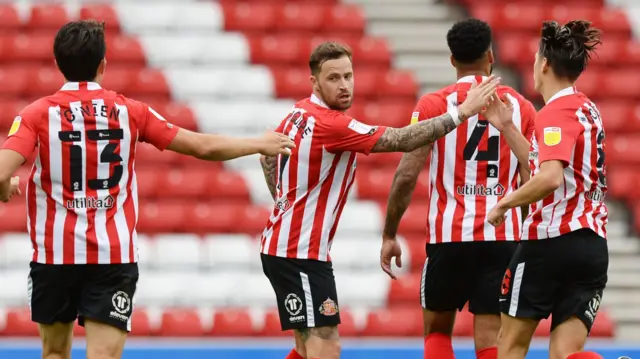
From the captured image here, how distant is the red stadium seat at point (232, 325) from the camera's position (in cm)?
962

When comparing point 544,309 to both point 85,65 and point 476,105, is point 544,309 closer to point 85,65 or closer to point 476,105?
point 476,105

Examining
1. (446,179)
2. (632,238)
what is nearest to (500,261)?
(446,179)

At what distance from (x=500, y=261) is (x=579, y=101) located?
40.0 inches

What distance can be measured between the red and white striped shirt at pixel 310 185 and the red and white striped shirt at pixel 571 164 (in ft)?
2.97

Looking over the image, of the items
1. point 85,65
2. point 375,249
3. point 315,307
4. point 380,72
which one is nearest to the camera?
point 85,65

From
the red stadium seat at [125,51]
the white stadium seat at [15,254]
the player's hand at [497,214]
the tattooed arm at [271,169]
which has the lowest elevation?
the white stadium seat at [15,254]

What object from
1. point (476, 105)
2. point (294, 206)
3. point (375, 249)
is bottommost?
point (375, 249)

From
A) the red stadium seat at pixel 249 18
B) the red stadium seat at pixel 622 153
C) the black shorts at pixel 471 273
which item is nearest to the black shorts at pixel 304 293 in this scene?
the black shorts at pixel 471 273

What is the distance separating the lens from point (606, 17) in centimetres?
1298

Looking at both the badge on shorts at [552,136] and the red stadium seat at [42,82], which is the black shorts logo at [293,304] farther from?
the red stadium seat at [42,82]

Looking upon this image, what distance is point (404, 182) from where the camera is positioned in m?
6.17

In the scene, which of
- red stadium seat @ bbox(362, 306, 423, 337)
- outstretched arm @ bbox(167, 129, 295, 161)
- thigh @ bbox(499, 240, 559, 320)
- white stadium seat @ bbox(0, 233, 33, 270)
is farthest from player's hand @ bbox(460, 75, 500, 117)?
white stadium seat @ bbox(0, 233, 33, 270)

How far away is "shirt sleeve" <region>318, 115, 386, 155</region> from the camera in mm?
5812

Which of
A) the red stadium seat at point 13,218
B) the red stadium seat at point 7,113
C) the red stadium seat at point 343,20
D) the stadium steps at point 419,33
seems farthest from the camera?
the red stadium seat at point 343,20
